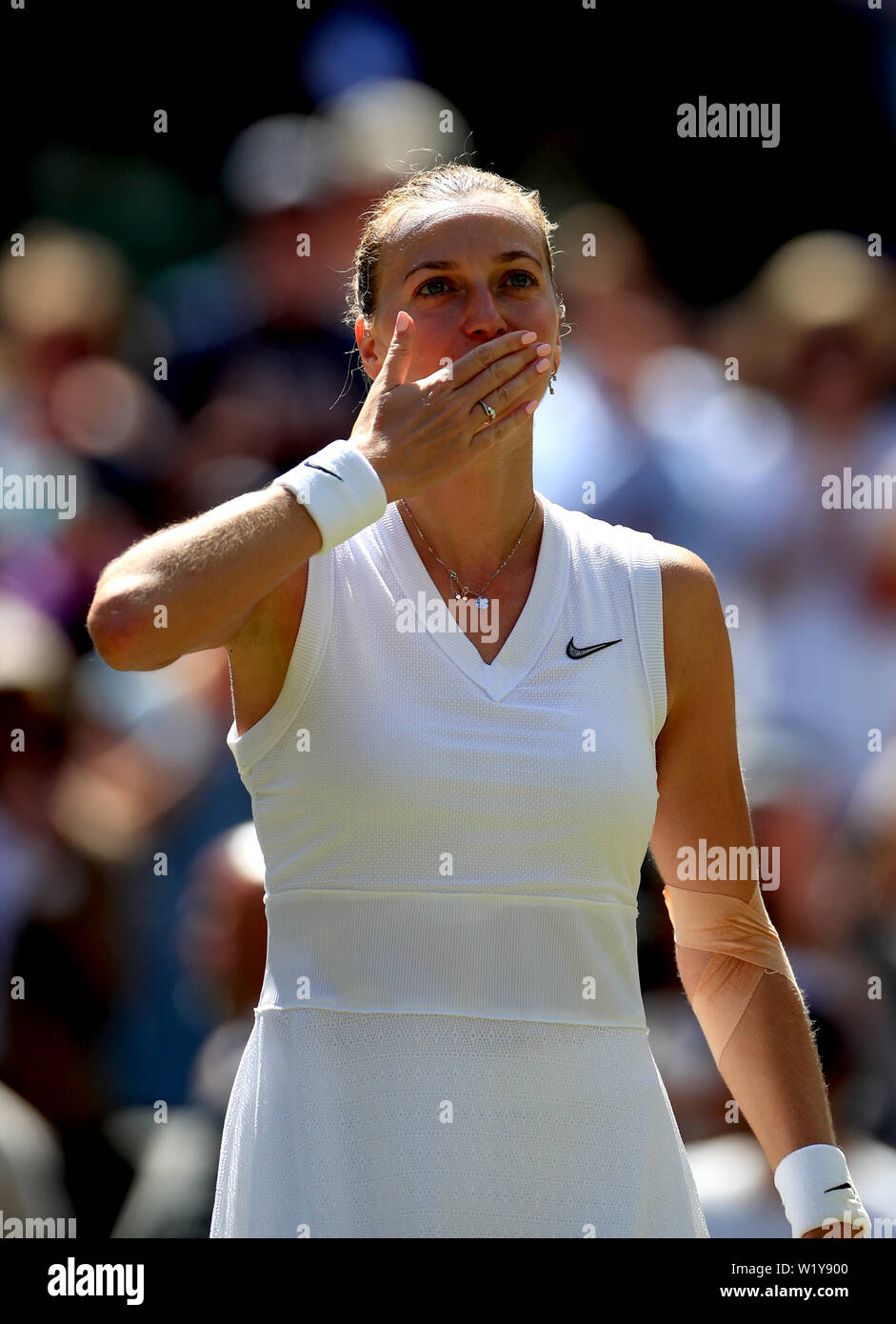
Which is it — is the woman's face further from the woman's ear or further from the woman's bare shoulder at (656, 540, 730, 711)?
the woman's bare shoulder at (656, 540, 730, 711)

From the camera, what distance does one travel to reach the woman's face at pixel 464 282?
190 cm

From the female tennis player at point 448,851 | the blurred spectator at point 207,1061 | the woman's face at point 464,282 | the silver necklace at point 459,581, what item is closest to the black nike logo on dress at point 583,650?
the female tennis player at point 448,851

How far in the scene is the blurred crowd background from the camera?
2844 mm

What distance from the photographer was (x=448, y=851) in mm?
1675

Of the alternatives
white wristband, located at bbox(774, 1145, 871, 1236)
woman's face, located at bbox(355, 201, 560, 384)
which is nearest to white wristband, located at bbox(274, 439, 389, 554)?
woman's face, located at bbox(355, 201, 560, 384)

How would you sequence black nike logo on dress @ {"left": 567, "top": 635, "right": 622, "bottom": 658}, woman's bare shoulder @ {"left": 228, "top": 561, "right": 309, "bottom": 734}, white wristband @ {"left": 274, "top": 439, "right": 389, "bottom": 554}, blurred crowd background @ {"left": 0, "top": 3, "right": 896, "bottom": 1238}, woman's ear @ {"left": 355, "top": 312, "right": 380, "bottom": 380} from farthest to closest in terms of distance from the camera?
blurred crowd background @ {"left": 0, "top": 3, "right": 896, "bottom": 1238}
woman's ear @ {"left": 355, "top": 312, "right": 380, "bottom": 380}
black nike logo on dress @ {"left": 567, "top": 635, "right": 622, "bottom": 658}
woman's bare shoulder @ {"left": 228, "top": 561, "right": 309, "bottom": 734}
white wristband @ {"left": 274, "top": 439, "right": 389, "bottom": 554}

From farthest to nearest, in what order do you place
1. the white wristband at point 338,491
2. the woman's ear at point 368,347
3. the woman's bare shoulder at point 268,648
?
the woman's ear at point 368,347 → the woman's bare shoulder at point 268,648 → the white wristband at point 338,491

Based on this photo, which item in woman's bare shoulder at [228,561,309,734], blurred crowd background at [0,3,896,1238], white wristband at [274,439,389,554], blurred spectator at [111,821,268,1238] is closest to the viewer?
white wristband at [274,439,389,554]

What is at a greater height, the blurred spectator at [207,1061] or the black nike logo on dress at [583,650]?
the black nike logo on dress at [583,650]

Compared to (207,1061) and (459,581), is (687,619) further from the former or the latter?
(207,1061)

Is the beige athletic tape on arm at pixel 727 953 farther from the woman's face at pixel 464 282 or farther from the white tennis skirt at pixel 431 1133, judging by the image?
the woman's face at pixel 464 282

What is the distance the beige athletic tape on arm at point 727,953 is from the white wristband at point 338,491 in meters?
0.71

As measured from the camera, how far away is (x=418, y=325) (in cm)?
193

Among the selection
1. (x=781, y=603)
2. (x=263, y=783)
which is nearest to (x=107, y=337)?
(x=781, y=603)
